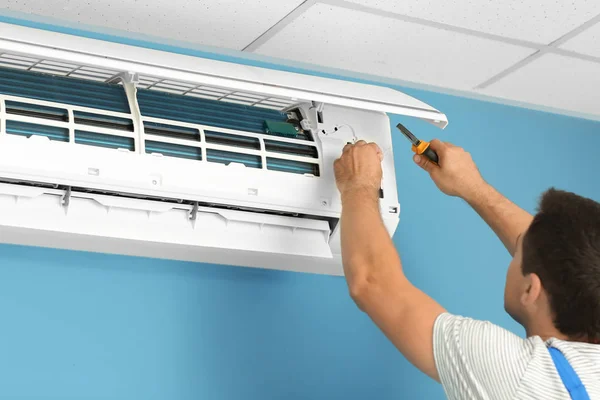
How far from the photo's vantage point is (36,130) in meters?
1.59

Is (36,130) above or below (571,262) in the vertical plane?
above

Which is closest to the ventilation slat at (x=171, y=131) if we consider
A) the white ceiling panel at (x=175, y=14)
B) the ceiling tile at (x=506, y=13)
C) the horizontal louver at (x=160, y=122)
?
the horizontal louver at (x=160, y=122)

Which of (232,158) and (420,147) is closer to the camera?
(232,158)

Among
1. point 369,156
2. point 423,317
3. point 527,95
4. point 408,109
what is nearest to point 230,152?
point 369,156

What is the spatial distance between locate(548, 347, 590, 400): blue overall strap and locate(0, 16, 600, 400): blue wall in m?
0.75

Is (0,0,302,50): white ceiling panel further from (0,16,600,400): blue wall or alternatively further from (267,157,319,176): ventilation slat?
(0,16,600,400): blue wall

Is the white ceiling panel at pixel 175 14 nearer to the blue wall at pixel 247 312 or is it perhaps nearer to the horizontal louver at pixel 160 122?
the horizontal louver at pixel 160 122

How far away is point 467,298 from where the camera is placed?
2.28m

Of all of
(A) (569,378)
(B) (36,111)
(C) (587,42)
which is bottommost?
(A) (569,378)

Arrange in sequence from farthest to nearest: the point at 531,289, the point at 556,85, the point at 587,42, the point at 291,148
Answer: the point at 556,85
the point at 587,42
the point at 291,148
the point at 531,289

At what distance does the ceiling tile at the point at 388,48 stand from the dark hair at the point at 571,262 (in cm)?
64

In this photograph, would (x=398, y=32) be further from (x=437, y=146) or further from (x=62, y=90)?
(x=62, y=90)

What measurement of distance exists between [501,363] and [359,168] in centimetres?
53

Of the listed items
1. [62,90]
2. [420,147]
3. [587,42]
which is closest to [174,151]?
[62,90]
